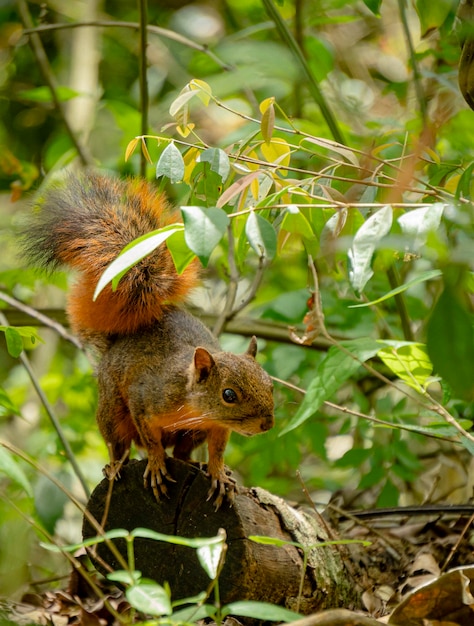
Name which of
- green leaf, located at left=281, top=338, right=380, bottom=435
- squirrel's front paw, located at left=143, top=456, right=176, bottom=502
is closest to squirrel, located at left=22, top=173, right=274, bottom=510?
squirrel's front paw, located at left=143, top=456, right=176, bottom=502

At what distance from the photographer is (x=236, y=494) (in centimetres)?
168

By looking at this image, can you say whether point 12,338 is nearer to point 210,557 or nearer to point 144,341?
point 144,341

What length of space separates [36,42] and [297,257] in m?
1.22

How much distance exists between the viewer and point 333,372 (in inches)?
57.4

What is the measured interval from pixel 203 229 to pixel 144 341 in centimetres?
97

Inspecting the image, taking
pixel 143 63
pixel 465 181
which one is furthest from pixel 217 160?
pixel 143 63

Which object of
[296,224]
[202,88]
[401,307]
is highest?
[202,88]

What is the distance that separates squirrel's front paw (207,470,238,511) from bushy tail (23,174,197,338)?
0.47 m

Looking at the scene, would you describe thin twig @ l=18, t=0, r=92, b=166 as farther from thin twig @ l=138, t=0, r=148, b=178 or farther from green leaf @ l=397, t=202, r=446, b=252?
green leaf @ l=397, t=202, r=446, b=252

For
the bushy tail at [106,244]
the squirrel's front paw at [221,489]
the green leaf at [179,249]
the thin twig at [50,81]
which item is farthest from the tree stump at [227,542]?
the thin twig at [50,81]

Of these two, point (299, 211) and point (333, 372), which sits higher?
point (299, 211)

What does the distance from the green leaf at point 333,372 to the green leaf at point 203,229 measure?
489 mm

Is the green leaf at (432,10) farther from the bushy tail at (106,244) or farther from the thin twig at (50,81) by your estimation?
the thin twig at (50,81)

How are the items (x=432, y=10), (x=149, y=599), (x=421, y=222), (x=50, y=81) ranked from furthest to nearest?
(x=50, y=81), (x=432, y=10), (x=421, y=222), (x=149, y=599)
